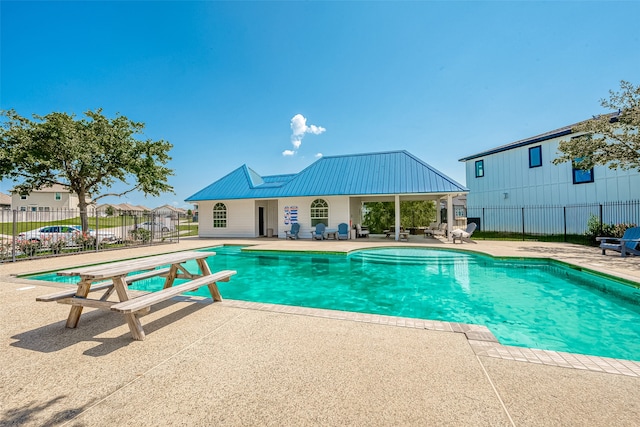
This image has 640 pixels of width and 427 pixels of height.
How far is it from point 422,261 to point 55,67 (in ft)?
59.6

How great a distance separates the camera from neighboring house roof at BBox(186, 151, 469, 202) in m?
15.5

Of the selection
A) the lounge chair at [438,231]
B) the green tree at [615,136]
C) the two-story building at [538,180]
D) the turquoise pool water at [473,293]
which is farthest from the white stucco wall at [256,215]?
the green tree at [615,136]

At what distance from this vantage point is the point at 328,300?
6.30 meters

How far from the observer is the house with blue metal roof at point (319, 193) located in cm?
1579

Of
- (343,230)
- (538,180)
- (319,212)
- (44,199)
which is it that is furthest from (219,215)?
(44,199)

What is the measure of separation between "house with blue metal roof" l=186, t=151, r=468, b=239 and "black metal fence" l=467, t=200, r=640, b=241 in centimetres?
517

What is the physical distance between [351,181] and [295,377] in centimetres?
1528

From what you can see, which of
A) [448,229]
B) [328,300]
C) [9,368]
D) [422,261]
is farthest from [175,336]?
[448,229]

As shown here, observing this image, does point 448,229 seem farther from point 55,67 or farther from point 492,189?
point 55,67

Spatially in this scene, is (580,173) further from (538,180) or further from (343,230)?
(343,230)

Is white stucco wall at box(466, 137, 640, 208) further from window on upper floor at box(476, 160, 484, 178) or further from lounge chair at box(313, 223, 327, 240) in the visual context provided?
lounge chair at box(313, 223, 327, 240)

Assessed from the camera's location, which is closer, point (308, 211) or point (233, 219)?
point (308, 211)

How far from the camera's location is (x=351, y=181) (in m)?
17.1

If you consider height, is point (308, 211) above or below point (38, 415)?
above
